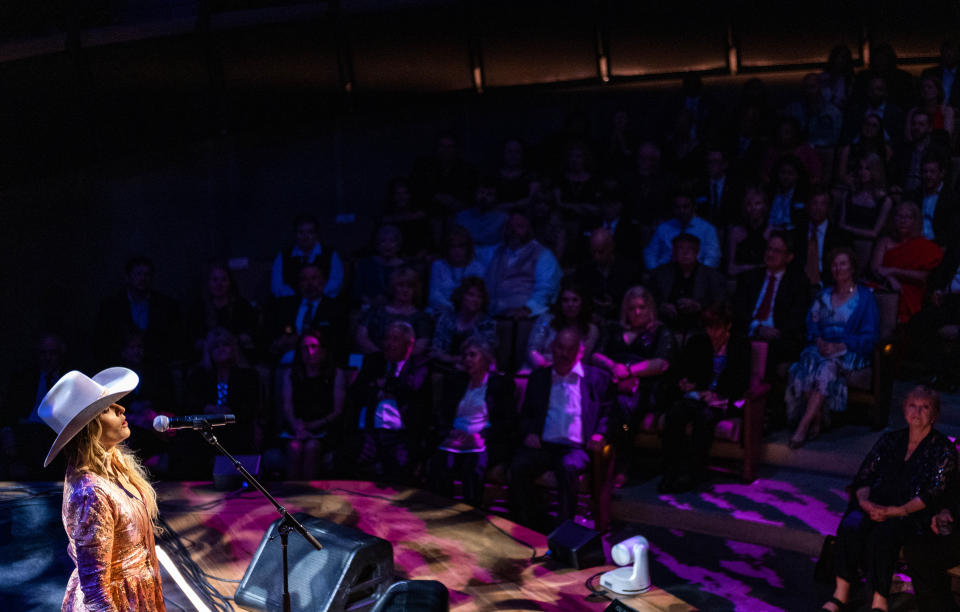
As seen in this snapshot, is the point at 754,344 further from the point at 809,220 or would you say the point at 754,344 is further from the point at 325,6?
the point at 325,6

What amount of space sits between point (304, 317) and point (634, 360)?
74.4 inches

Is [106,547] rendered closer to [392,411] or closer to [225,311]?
[392,411]

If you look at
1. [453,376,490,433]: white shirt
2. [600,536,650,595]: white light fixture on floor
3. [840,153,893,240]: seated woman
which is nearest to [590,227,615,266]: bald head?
[453,376,490,433]: white shirt

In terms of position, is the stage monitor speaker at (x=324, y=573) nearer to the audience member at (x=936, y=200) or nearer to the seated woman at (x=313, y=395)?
the seated woman at (x=313, y=395)

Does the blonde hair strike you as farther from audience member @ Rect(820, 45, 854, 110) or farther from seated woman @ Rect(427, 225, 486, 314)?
audience member @ Rect(820, 45, 854, 110)

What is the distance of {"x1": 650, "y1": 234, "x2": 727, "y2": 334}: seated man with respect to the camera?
198 inches

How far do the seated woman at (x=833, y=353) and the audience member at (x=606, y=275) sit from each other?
1002 millimetres

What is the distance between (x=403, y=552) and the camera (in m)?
3.48

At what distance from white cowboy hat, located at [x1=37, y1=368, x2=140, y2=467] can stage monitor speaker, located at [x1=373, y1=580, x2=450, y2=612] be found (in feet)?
2.50

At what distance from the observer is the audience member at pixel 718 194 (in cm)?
578

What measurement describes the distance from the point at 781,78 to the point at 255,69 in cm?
397

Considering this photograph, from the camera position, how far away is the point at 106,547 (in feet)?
7.01

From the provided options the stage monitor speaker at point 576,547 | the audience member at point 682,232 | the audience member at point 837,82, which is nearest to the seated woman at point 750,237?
the audience member at point 682,232

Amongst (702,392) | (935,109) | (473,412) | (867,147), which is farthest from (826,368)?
(935,109)
